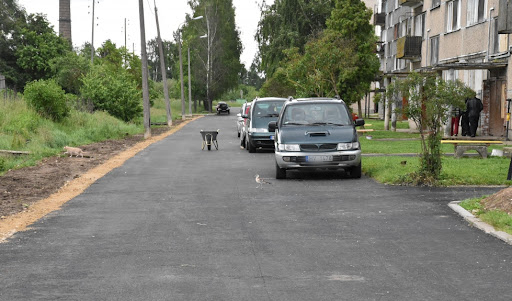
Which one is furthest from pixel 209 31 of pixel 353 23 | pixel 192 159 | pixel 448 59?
pixel 192 159

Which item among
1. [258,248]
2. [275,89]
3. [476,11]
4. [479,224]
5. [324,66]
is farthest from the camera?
[275,89]

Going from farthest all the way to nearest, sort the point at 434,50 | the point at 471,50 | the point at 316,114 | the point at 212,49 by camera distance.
Result: the point at 212,49 → the point at 434,50 → the point at 471,50 → the point at 316,114

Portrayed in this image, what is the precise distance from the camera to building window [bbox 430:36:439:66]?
36.2 metres

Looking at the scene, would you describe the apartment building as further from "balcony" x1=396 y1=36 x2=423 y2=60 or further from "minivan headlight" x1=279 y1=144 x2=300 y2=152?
"minivan headlight" x1=279 y1=144 x2=300 y2=152

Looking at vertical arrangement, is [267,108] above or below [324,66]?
below

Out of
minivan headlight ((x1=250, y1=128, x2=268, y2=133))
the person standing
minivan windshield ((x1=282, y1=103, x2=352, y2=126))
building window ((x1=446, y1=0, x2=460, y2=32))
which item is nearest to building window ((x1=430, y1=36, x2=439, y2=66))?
building window ((x1=446, y1=0, x2=460, y2=32))

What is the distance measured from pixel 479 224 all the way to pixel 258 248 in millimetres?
3216

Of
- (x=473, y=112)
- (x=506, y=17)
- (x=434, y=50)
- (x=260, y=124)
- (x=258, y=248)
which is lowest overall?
(x=258, y=248)

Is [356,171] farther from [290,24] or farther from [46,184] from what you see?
[290,24]

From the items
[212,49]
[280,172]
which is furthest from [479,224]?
[212,49]

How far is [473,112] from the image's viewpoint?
2756 cm

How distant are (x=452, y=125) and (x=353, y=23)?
13314 millimetres

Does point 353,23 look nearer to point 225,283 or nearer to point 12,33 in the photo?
point 12,33

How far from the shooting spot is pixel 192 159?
20734 millimetres
